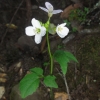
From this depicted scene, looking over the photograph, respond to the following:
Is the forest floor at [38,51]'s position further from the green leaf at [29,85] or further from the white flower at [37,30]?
the white flower at [37,30]

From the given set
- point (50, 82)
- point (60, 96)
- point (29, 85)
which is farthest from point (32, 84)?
point (60, 96)

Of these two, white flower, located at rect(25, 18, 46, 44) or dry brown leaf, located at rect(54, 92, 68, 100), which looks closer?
white flower, located at rect(25, 18, 46, 44)

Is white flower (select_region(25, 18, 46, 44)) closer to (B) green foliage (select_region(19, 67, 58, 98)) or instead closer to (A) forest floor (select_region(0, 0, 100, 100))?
(B) green foliage (select_region(19, 67, 58, 98))

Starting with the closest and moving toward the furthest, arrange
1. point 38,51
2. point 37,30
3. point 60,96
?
point 37,30 < point 60,96 < point 38,51

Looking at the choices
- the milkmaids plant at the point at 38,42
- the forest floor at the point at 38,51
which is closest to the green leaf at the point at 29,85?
the milkmaids plant at the point at 38,42

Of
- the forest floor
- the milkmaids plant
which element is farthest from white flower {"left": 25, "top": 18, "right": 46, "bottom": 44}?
the forest floor

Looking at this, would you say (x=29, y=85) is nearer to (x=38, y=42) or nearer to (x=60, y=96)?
(x=38, y=42)

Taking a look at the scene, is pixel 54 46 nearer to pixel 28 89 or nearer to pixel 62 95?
pixel 62 95

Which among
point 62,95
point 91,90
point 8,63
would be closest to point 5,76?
point 8,63

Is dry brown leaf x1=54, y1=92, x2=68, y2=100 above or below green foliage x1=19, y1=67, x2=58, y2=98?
below
